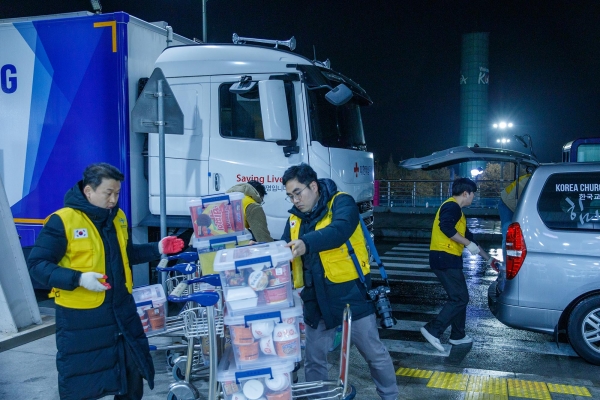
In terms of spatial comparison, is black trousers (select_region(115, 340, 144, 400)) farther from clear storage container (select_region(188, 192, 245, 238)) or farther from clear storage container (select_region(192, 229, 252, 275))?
clear storage container (select_region(188, 192, 245, 238))

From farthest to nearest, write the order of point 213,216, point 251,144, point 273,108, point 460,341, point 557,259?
point 251,144, point 273,108, point 460,341, point 557,259, point 213,216

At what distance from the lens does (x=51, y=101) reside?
6.78 m

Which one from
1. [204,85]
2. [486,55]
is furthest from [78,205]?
[486,55]

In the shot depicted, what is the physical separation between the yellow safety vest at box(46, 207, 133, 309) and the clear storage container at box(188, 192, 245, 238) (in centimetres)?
78

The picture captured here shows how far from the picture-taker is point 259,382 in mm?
3045

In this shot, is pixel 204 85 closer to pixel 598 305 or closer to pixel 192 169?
pixel 192 169

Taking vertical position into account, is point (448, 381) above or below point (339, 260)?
below

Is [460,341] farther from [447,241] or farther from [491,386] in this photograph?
[491,386]

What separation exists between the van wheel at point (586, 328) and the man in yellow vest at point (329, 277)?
7.88 feet

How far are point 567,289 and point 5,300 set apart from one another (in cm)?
565

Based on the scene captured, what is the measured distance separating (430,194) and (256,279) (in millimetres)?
19230

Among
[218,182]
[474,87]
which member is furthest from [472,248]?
[474,87]

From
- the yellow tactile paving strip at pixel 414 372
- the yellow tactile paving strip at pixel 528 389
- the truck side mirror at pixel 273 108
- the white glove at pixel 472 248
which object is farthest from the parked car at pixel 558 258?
the truck side mirror at pixel 273 108

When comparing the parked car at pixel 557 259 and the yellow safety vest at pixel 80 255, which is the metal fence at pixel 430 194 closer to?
the parked car at pixel 557 259
